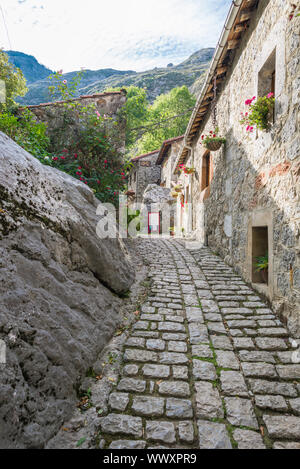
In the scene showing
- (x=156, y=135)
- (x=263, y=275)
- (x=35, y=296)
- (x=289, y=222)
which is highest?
(x=156, y=135)

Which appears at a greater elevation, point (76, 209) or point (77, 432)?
point (76, 209)

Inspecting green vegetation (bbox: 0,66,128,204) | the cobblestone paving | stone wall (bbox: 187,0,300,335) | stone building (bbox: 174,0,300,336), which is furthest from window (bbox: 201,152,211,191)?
the cobblestone paving

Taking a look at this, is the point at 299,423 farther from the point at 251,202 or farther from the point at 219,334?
the point at 251,202

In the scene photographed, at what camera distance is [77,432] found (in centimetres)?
156

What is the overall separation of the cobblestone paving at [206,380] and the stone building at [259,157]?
496mm

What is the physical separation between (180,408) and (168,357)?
556 millimetres

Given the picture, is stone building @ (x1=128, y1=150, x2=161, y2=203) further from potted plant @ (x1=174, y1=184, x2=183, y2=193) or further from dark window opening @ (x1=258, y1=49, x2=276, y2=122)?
dark window opening @ (x1=258, y1=49, x2=276, y2=122)

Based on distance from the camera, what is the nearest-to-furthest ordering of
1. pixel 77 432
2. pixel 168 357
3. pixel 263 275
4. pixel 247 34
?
1. pixel 77 432
2. pixel 168 357
3. pixel 263 275
4. pixel 247 34

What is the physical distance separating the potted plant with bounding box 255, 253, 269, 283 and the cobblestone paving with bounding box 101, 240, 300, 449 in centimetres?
48

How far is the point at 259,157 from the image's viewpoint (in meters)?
3.87

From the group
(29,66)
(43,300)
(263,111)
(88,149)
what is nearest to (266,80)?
(263,111)

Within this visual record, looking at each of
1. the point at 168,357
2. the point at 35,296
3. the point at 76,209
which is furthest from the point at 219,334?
the point at 76,209

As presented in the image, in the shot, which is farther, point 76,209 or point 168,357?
point 76,209

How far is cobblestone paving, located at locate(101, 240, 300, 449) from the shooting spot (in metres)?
1.61
